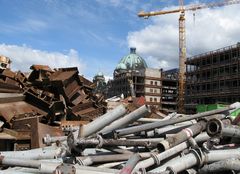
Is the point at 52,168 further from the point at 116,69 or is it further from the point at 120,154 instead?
the point at 116,69

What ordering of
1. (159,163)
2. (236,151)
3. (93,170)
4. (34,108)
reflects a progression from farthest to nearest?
(34,108), (236,151), (159,163), (93,170)

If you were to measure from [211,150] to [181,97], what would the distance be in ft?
282

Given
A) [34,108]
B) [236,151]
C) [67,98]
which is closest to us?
[236,151]

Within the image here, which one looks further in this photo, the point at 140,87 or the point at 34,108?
the point at 140,87

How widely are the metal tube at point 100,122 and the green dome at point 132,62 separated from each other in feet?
409

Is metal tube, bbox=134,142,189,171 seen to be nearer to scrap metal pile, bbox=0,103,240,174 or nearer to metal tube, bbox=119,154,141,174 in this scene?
scrap metal pile, bbox=0,103,240,174

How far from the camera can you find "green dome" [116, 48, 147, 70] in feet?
438

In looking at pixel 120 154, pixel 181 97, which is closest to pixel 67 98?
pixel 120 154

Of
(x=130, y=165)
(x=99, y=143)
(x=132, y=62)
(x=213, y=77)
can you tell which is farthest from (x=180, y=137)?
(x=132, y=62)

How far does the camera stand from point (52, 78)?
46.8 feet

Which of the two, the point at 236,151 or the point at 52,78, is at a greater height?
the point at 52,78

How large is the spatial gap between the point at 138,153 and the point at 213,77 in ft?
245

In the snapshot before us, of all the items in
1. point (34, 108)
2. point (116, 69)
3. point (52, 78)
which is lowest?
point (34, 108)

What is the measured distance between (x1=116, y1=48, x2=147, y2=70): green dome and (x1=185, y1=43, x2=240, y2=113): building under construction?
45875mm
